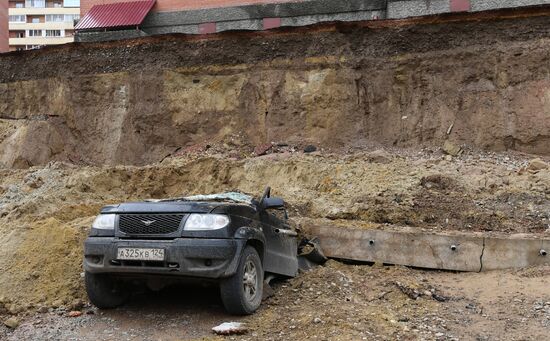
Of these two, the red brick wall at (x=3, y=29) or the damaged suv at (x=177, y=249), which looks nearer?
the damaged suv at (x=177, y=249)

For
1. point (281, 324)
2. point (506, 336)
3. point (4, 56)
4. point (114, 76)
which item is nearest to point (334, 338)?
point (281, 324)

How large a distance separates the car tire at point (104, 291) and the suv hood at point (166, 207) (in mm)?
769

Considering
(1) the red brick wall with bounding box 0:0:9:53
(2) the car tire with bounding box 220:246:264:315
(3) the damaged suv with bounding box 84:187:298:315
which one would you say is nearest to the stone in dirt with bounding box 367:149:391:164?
(3) the damaged suv with bounding box 84:187:298:315

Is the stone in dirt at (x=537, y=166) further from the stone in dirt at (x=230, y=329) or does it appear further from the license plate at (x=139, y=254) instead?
the license plate at (x=139, y=254)

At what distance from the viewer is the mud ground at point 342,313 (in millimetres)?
5520

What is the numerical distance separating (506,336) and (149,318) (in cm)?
377

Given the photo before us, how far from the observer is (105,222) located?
5.86 meters

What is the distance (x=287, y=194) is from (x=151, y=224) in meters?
A: 5.61

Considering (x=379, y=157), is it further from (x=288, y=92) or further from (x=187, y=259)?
(x=187, y=259)

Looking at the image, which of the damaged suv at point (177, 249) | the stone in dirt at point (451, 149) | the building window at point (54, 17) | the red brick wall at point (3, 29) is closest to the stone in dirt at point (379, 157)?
the stone in dirt at point (451, 149)

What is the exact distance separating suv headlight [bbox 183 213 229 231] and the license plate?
37 centimetres

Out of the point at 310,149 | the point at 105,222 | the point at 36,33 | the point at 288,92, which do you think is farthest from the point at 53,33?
the point at 105,222

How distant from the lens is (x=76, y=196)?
11.6 meters

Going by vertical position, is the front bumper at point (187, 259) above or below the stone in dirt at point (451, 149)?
below
